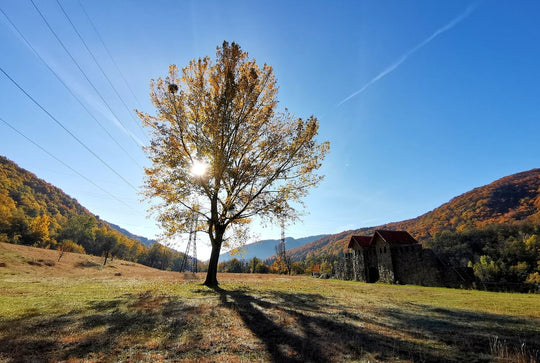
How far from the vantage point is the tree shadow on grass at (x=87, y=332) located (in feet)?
15.9

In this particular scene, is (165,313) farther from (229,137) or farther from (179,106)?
(179,106)

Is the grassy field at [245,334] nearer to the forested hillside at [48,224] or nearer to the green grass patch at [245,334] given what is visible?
the green grass patch at [245,334]

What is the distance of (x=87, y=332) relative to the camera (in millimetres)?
6098

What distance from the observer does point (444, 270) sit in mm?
28578

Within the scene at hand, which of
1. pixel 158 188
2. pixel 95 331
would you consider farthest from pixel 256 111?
pixel 95 331

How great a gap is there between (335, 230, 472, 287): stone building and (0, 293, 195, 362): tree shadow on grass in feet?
104

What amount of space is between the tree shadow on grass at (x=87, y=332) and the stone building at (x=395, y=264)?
104 ft

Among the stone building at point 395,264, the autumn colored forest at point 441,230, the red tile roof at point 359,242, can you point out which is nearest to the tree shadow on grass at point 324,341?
the stone building at point 395,264

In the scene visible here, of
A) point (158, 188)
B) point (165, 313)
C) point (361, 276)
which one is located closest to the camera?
point (165, 313)

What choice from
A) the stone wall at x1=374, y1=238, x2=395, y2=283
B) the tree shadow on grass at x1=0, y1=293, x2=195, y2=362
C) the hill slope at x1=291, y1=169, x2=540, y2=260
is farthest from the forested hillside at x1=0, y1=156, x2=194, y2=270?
the hill slope at x1=291, y1=169, x2=540, y2=260

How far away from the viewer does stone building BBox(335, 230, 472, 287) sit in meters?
28.6

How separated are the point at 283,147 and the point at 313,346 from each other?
14943 mm

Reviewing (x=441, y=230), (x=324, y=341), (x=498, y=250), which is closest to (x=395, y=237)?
(x=324, y=341)

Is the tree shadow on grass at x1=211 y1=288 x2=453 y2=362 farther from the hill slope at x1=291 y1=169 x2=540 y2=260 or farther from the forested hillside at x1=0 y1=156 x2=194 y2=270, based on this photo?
the hill slope at x1=291 y1=169 x2=540 y2=260
